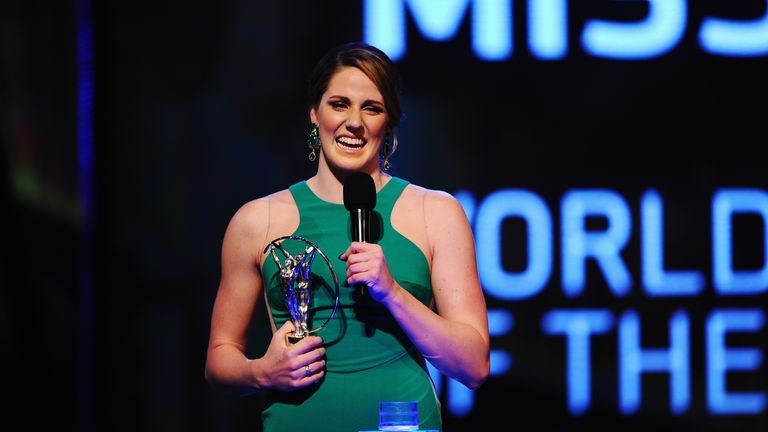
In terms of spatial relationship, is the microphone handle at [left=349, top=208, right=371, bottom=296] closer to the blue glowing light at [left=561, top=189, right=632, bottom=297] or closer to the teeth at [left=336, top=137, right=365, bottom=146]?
the teeth at [left=336, top=137, right=365, bottom=146]

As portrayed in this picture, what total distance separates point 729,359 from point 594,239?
756 mm

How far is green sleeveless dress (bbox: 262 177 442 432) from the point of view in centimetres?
172

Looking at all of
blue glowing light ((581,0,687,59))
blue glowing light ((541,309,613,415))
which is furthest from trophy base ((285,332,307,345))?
blue glowing light ((581,0,687,59))

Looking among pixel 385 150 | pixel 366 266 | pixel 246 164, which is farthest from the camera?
pixel 246 164

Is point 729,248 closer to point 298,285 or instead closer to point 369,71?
point 369,71

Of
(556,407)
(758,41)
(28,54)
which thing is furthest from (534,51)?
(28,54)

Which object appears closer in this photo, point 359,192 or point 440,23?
point 359,192

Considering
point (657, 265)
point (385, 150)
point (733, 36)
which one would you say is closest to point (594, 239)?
point (657, 265)

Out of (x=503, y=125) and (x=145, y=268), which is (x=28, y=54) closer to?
(x=145, y=268)

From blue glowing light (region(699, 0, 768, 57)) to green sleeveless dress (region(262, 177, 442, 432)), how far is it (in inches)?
91.6

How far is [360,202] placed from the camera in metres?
1.64

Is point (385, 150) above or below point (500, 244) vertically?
above

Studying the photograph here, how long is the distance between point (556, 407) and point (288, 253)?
85.8 inches

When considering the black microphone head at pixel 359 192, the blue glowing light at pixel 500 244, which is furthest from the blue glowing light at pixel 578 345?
the black microphone head at pixel 359 192
